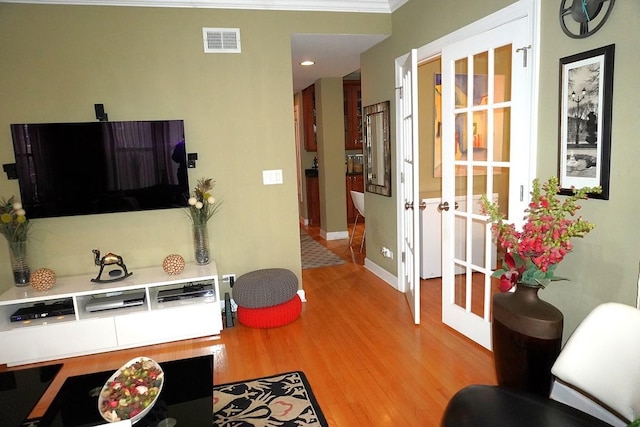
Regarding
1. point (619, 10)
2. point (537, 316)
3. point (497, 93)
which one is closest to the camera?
point (619, 10)

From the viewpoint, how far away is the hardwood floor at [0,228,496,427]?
2.39m

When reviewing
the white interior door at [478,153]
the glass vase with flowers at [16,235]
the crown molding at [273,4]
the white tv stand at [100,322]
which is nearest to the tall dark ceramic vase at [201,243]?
the white tv stand at [100,322]

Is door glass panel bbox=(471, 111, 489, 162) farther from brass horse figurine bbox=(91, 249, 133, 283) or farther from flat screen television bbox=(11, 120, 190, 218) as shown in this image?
brass horse figurine bbox=(91, 249, 133, 283)

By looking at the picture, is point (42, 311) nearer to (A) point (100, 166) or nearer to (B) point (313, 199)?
(A) point (100, 166)

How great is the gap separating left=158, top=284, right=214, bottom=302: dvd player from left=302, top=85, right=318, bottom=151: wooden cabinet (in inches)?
167

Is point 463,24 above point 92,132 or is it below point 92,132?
above

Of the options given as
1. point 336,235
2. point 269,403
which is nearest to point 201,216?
point 269,403

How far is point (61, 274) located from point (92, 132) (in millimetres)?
1157

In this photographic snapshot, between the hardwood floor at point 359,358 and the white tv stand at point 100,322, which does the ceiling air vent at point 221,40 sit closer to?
the white tv stand at point 100,322

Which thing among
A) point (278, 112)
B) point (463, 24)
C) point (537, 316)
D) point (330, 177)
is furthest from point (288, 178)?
point (330, 177)

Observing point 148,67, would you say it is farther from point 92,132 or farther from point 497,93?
point 497,93

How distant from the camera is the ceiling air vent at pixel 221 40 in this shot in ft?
11.5

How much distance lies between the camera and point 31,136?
3.16 metres

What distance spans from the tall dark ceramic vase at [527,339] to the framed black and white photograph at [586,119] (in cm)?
59
